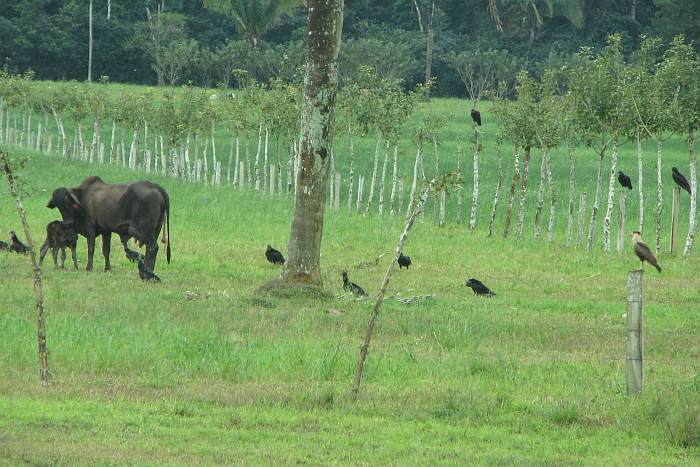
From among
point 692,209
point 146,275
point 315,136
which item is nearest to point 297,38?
point 692,209

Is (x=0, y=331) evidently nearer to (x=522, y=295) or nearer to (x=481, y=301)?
(x=481, y=301)

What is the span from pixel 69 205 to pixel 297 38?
71.0 m

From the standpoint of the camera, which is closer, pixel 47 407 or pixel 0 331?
pixel 47 407

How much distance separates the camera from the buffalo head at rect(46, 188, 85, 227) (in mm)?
24984

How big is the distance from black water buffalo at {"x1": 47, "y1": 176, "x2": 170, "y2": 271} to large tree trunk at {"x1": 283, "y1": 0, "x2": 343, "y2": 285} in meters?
3.52

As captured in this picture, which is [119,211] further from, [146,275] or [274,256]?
[274,256]

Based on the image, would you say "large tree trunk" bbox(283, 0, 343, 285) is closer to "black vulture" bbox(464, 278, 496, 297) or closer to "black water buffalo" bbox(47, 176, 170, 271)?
"black vulture" bbox(464, 278, 496, 297)

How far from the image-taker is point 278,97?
5241 cm

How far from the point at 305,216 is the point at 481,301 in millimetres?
3699

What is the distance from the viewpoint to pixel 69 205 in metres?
25.1

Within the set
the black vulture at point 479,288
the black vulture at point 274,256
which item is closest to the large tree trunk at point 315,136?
the black vulture at point 479,288

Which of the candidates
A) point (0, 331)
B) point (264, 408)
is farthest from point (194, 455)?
point (0, 331)

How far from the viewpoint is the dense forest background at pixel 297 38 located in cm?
8644

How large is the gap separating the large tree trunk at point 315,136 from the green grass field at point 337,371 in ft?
2.82
